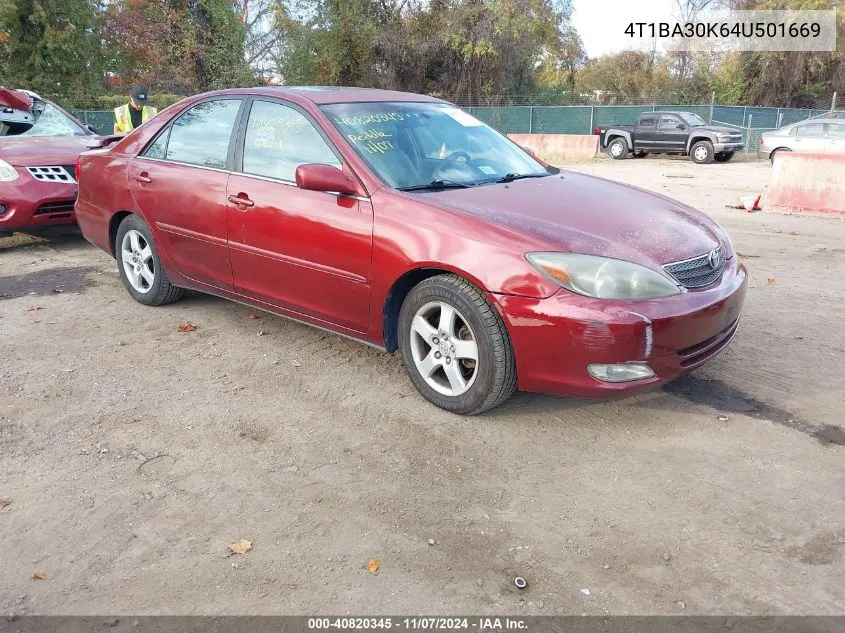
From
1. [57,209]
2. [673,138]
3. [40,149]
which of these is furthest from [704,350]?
[673,138]

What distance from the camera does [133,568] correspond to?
101 inches

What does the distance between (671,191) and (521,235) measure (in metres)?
11.3

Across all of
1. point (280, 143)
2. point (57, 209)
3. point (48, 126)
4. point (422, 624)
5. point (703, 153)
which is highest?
point (48, 126)

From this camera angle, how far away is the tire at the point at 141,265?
208 inches

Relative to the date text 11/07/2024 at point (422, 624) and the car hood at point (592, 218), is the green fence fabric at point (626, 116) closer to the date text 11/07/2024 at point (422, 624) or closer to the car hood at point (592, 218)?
the car hood at point (592, 218)

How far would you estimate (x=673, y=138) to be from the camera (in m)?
23.2

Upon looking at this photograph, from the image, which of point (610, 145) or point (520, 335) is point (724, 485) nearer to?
point (520, 335)

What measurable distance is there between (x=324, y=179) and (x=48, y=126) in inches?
246

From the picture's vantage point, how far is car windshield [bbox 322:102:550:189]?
404 centimetres

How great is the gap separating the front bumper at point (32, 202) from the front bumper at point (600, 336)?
19.3 ft

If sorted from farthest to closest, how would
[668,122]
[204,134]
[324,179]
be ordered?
[668,122] < [204,134] < [324,179]

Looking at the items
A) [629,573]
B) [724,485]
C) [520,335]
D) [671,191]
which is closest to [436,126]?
[520,335]

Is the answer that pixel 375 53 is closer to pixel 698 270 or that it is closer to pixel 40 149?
pixel 40 149

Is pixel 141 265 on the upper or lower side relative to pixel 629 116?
lower
